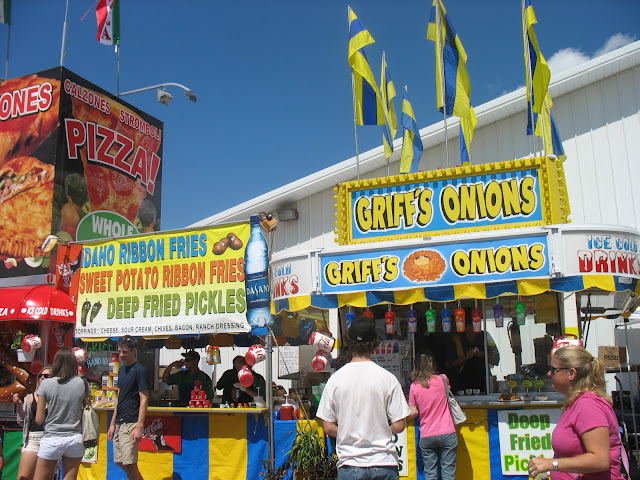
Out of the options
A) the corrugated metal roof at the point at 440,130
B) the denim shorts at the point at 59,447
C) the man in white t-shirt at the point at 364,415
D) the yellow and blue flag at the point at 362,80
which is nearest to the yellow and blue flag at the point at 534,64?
the yellow and blue flag at the point at 362,80

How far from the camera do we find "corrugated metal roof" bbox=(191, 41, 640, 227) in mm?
12031

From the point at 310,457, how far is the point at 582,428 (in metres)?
4.80

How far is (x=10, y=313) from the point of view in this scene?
9609 mm

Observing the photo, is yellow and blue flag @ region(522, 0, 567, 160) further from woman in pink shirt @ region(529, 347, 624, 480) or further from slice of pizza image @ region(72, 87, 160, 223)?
slice of pizza image @ region(72, 87, 160, 223)

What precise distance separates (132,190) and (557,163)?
9474 millimetres

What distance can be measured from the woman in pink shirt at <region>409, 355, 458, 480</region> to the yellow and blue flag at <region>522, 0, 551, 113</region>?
4266mm

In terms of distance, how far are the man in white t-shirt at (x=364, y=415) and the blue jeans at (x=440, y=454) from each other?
336 cm

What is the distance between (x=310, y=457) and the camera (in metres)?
7.42

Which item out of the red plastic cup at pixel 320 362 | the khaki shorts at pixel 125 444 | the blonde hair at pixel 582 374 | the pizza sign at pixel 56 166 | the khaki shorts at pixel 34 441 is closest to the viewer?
the blonde hair at pixel 582 374

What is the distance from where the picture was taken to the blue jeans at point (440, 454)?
680cm

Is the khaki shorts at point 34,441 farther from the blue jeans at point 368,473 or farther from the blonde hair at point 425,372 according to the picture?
the blue jeans at point 368,473

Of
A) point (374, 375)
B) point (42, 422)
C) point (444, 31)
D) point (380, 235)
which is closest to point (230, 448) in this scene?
point (42, 422)

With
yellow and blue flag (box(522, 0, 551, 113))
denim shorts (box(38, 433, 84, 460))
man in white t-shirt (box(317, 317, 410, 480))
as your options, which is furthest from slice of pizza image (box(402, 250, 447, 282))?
denim shorts (box(38, 433, 84, 460))

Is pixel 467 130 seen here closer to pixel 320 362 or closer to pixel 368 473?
pixel 320 362
